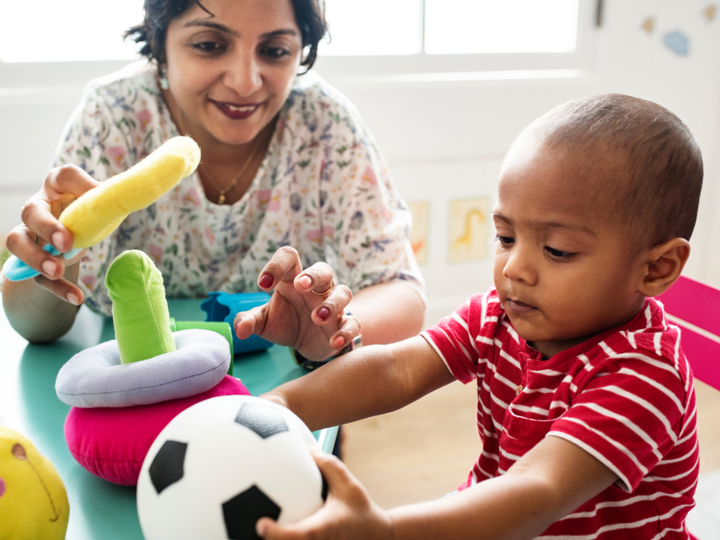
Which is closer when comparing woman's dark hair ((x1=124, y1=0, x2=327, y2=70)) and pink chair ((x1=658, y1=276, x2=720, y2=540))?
pink chair ((x1=658, y1=276, x2=720, y2=540))

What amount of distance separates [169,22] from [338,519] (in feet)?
3.35

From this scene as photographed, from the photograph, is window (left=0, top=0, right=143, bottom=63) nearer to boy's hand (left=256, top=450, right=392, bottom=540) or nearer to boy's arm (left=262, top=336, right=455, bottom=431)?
boy's arm (left=262, top=336, right=455, bottom=431)

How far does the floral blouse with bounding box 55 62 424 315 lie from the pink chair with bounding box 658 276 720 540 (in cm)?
49

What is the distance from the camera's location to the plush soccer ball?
1.67 feet

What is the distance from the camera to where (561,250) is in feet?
2.34

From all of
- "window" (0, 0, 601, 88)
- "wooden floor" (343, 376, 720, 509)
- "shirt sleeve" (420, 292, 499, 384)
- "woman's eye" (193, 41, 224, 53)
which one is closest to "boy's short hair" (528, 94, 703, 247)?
"shirt sleeve" (420, 292, 499, 384)

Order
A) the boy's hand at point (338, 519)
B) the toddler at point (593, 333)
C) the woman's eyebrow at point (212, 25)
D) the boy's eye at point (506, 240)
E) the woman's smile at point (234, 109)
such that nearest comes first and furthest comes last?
the boy's hand at point (338, 519) → the toddler at point (593, 333) → the boy's eye at point (506, 240) → the woman's eyebrow at point (212, 25) → the woman's smile at point (234, 109)

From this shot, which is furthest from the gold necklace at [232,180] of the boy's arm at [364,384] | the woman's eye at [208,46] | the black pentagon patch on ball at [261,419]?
the black pentagon patch on ball at [261,419]

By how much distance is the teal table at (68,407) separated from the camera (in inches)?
25.3

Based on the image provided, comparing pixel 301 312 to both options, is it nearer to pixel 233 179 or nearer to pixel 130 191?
pixel 130 191

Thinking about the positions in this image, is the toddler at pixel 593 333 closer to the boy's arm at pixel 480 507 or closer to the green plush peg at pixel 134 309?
the boy's arm at pixel 480 507

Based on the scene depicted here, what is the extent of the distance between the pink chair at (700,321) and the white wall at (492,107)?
4.71 ft

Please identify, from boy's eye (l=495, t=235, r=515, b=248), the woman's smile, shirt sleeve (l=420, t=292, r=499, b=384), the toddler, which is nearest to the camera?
the toddler

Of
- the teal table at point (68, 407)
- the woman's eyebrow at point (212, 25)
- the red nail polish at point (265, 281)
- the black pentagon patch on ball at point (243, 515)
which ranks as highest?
the woman's eyebrow at point (212, 25)
